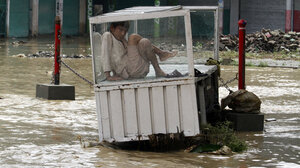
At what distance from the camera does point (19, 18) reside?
125ft

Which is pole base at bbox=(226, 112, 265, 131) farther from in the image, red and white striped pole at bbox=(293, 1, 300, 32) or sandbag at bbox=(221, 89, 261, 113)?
red and white striped pole at bbox=(293, 1, 300, 32)

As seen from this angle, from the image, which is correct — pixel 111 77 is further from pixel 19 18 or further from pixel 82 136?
pixel 19 18

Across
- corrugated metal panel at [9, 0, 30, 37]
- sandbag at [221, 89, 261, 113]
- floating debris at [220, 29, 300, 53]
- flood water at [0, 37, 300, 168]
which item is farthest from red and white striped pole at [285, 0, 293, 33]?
sandbag at [221, 89, 261, 113]

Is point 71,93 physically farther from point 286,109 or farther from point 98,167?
point 98,167

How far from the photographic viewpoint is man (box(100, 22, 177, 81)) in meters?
8.04

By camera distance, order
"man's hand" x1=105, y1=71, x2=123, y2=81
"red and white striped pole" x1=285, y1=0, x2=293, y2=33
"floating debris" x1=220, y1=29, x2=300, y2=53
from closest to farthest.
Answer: "man's hand" x1=105, y1=71, x2=123, y2=81
"floating debris" x1=220, y1=29, x2=300, y2=53
"red and white striped pole" x1=285, y1=0, x2=293, y2=33

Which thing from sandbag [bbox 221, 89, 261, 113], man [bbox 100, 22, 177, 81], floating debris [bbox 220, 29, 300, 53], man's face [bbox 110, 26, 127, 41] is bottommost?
floating debris [bbox 220, 29, 300, 53]

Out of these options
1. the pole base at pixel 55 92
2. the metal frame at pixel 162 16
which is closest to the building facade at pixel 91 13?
the pole base at pixel 55 92

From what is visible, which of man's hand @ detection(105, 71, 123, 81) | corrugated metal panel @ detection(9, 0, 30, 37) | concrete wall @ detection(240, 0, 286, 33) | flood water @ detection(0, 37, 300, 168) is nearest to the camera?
flood water @ detection(0, 37, 300, 168)

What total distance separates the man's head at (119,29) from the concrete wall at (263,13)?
1474 inches

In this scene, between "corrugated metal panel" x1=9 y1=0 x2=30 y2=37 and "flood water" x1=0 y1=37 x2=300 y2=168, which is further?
"corrugated metal panel" x1=9 y1=0 x2=30 y2=37

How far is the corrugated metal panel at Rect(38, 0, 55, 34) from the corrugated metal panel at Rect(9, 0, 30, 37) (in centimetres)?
157

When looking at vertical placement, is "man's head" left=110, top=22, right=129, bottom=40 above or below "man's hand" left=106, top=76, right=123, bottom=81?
above

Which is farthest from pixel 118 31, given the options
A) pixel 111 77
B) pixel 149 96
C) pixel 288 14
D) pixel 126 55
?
pixel 288 14
